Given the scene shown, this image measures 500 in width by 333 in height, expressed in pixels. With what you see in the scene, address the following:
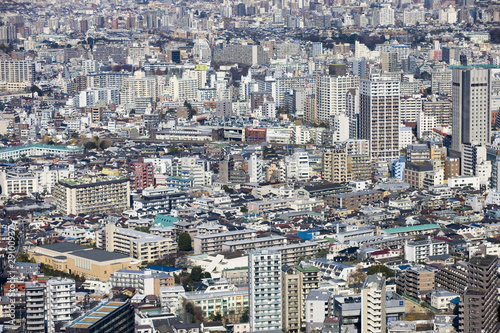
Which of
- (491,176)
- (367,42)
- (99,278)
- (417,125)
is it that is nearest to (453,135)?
(491,176)

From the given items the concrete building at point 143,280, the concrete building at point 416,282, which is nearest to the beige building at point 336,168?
the concrete building at point 416,282

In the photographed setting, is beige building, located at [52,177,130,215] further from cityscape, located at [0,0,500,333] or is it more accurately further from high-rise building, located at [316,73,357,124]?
high-rise building, located at [316,73,357,124]

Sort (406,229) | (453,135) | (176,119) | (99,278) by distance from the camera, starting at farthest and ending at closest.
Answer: (176,119) → (453,135) → (406,229) → (99,278)

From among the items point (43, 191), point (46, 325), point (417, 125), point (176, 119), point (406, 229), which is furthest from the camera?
point (176, 119)

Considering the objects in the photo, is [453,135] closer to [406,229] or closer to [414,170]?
[414,170]

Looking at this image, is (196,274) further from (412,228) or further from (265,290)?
(412,228)

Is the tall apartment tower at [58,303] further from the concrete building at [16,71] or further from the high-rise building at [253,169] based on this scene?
the concrete building at [16,71]
